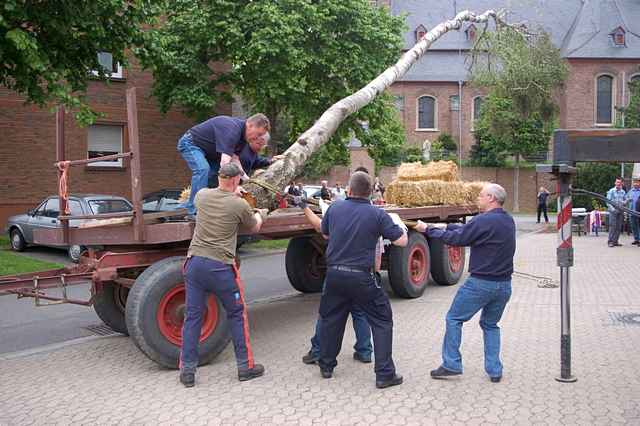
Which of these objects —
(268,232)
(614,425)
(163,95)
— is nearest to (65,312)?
(268,232)

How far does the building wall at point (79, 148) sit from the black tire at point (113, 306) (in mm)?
12526

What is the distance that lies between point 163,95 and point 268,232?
14.5m

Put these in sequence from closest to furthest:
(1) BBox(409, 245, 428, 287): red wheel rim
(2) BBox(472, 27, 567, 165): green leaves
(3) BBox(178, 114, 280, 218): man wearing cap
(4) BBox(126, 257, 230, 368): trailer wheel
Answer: (4) BBox(126, 257, 230, 368): trailer wheel < (3) BBox(178, 114, 280, 218): man wearing cap < (1) BBox(409, 245, 428, 287): red wheel rim < (2) BBox(472, 27, 567, 165): green leaves

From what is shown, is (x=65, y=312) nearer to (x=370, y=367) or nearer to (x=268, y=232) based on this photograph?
(x=268, y=232)

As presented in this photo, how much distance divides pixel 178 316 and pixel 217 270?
0.89 m

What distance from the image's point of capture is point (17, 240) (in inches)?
663

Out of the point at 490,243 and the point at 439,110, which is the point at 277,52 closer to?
the point at 490,243

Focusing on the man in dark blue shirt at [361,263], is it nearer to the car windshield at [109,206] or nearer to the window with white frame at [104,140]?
the car windshield at [109,206]

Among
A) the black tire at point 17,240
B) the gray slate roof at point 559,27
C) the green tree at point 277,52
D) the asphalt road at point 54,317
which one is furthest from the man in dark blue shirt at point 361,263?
the gray slate roof at point 559,27

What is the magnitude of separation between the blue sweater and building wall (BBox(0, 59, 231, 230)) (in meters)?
15.5

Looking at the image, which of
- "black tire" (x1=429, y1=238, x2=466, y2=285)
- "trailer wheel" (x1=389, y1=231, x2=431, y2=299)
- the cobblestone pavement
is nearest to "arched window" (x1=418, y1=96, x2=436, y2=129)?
"black tire" (x1=429, y1=238, x2=466, y2=285)

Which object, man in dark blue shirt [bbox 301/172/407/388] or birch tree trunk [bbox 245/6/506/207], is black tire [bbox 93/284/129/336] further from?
man in dark blue shirt [bbox 301/172/407/388]

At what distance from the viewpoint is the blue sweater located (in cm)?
562

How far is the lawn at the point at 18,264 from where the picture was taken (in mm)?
13006
